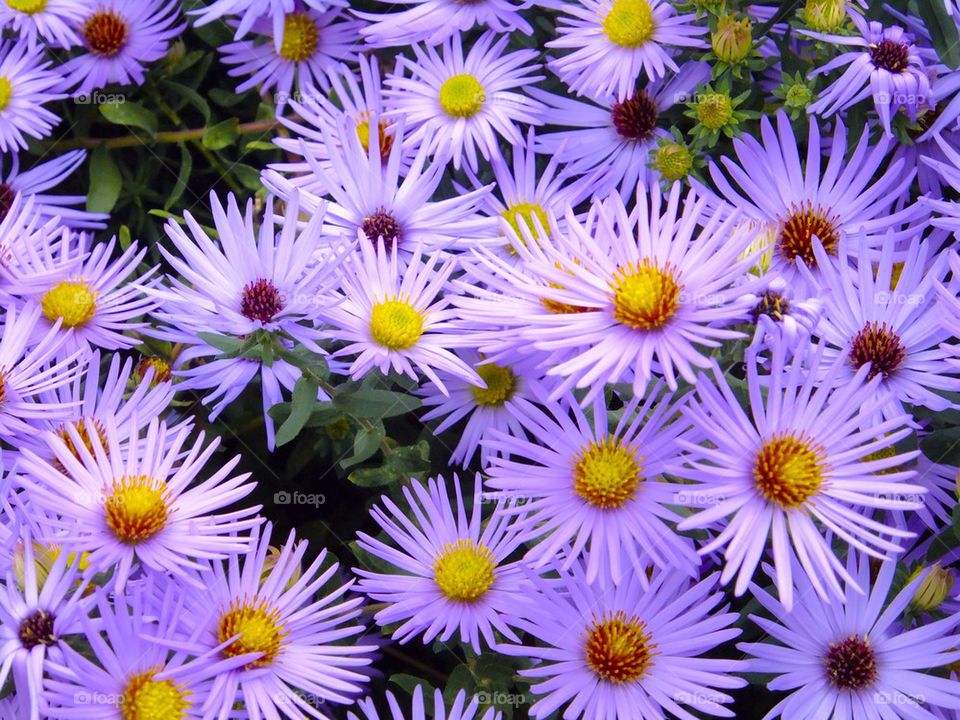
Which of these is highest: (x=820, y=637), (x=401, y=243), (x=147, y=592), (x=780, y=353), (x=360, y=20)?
(x=360, y=20)

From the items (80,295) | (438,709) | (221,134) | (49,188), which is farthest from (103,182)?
(438,709)

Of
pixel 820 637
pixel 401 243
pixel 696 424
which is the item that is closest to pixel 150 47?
pixel 401 243

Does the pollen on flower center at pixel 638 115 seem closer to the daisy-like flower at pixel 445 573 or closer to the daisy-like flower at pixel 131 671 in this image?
the daisy-like flower at pixel 445 573

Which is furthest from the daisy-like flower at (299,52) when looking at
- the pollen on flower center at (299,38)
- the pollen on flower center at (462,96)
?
the pollen on flower center at (462,96)

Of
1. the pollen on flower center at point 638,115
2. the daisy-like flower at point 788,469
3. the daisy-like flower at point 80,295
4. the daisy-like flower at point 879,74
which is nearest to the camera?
the daisy-like flower at point 788,469

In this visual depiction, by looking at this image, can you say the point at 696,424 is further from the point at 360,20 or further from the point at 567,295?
the point at 360,20

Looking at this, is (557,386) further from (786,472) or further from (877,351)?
(877,351)
